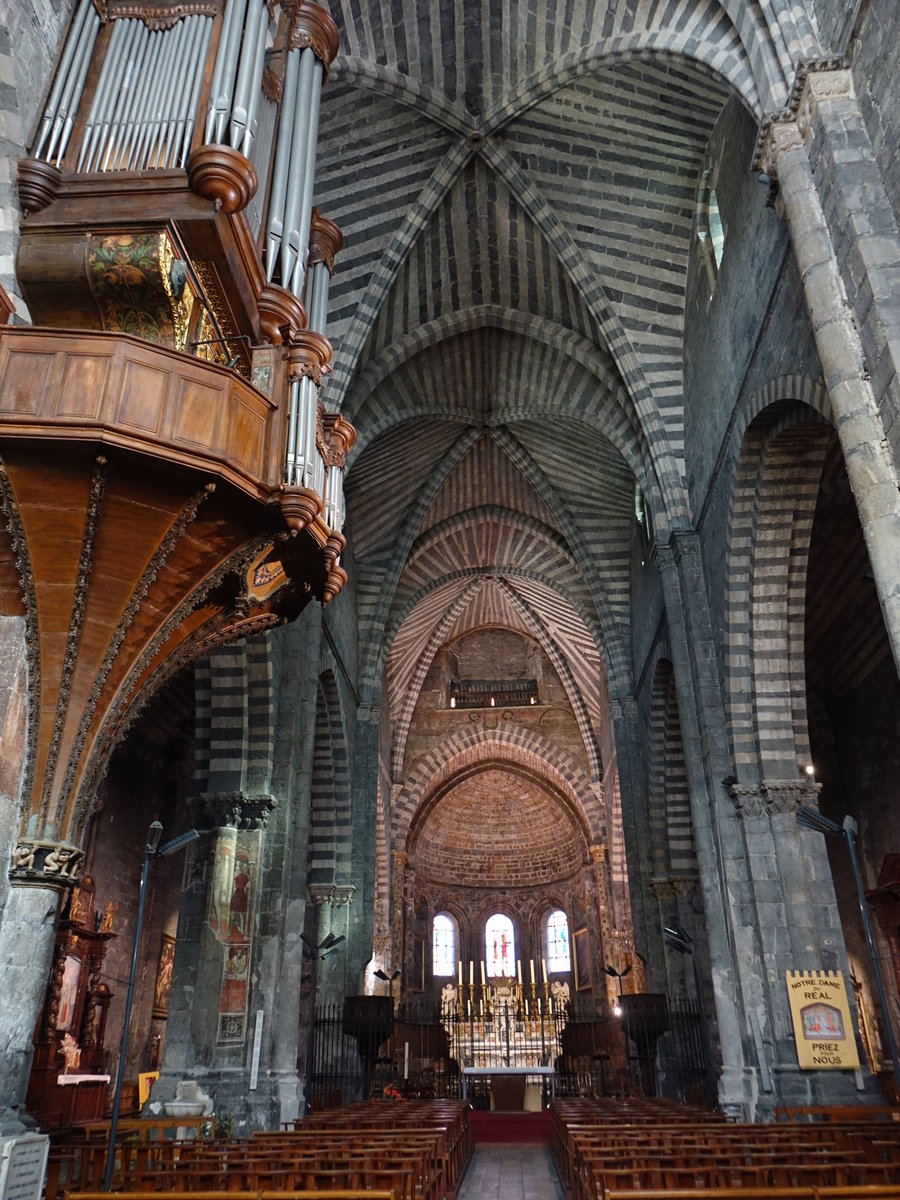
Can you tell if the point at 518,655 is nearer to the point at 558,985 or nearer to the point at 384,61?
the point at 558,985

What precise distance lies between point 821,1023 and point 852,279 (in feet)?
28.3

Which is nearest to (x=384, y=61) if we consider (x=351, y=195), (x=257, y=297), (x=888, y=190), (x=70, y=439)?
(x=351, y=195)

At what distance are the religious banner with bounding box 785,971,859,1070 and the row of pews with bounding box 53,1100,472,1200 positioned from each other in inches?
176

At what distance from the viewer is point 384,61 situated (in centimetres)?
1383

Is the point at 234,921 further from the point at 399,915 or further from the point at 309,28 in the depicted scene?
the point at 399,915

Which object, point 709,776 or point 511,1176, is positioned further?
point 709,776

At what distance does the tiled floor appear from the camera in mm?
10062

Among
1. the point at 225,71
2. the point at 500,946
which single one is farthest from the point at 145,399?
the point at 500,946

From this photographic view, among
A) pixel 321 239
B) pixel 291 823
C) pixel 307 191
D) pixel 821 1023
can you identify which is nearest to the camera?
pixel 307 191

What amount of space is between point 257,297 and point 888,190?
5.16 meters

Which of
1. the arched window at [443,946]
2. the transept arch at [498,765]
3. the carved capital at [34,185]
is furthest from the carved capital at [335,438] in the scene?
the arched window at [443,946]

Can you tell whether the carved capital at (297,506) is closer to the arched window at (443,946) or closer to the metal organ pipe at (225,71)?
the metal organ pipe at (225,71)

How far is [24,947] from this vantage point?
19.2ft

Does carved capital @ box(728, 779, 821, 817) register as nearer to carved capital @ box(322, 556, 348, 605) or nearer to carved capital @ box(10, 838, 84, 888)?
carved capital @ box(322, 556, 348, 605)
